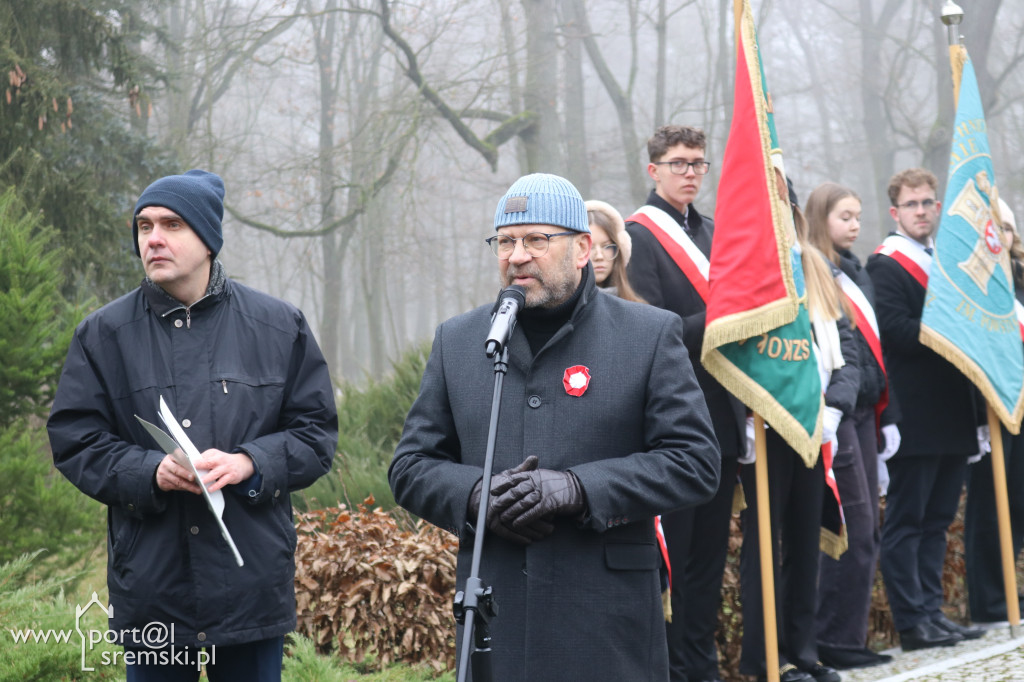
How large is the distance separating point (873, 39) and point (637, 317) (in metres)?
22.0

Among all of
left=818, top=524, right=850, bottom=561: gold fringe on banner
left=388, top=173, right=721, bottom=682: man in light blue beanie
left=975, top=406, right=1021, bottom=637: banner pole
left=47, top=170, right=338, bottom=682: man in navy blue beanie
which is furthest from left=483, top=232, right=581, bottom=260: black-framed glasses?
left=975, top=406, right=1021, bottom=637: banner pole

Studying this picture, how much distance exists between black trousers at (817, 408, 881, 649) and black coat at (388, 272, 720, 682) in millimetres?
3110

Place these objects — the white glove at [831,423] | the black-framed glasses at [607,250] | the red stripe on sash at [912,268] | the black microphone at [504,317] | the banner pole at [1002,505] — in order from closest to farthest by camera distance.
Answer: the black microphone at [504,317]
the black-framed glasses at [607,250]
the white glove at [831,423]
the banner pole at [1002,505]
the red stripe on sash at [912,268]

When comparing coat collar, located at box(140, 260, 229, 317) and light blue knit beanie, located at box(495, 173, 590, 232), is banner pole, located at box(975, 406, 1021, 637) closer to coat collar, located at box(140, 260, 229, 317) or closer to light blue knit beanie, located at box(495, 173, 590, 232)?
light blue knit beanie, located at box(495, 173, 590, 232)

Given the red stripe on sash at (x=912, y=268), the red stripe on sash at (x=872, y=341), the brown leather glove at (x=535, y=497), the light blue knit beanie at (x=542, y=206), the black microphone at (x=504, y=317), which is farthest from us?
the red stripe on sash at (x=912, y=268)

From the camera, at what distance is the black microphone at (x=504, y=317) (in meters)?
2.66

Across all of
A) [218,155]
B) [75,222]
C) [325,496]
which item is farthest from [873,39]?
[325,496]

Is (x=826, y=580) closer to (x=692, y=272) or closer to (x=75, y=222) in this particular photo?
(x=692, y=272)

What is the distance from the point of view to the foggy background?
17.9 meters

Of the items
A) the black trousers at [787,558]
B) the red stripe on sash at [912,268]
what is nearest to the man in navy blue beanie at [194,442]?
the black trousers at [787,558]

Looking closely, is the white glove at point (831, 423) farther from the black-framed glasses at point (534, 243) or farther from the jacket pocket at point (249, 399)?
the jacket pocket at point (249, 399)

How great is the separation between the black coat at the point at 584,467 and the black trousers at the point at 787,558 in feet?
8.32

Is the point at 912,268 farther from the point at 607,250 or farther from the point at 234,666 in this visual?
the point at 234,666

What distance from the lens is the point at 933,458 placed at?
6738 millimetres
